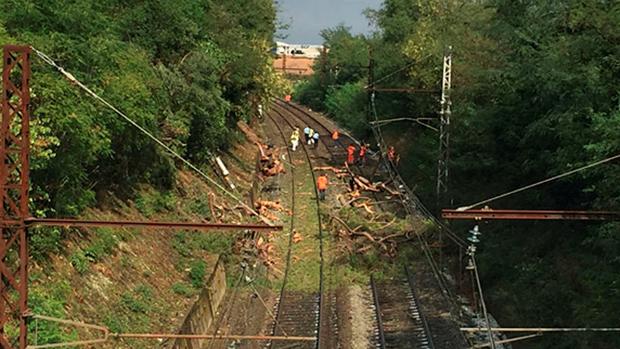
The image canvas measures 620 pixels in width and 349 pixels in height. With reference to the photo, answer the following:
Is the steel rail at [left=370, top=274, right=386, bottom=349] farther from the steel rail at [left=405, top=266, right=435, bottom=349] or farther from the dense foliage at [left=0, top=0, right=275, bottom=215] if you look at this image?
the dense foliage at [left=0, top=0, right=275, bottom=215]

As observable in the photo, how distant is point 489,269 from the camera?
25.4 metres

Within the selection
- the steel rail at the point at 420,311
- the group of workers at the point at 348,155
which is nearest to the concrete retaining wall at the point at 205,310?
the steel rail at the point at 420,311

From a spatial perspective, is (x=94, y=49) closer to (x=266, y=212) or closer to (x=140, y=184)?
(x=140, y=184)

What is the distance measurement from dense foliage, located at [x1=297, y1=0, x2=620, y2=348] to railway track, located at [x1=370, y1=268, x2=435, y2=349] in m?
2.72

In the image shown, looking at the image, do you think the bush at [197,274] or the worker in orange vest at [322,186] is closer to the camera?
the bush at [197,274]

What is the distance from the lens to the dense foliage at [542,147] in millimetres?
18625

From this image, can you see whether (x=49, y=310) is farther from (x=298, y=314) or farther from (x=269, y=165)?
(x=269, y=165)

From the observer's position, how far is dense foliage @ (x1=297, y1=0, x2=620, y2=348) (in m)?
18.6

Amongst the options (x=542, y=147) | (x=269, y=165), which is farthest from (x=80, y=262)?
(x=269, y=165)

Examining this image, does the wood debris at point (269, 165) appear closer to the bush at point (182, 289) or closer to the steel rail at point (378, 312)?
the steel rail at point (378, 312)

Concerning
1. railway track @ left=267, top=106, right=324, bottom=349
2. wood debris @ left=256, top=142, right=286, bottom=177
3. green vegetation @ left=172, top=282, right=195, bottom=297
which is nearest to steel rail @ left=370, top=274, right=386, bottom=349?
railway track @ left=267, top=106, right=324, bottom=349

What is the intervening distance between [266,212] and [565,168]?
55.3 ft

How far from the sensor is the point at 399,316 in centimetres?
2242

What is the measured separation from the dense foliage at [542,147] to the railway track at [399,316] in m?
2.72
